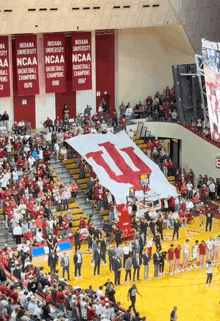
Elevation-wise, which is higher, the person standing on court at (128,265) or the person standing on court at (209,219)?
the person standing on court at (209,219)

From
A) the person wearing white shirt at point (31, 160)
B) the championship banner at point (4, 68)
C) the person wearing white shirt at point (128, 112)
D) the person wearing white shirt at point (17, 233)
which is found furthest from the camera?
the person wearing white shirt at point (128, 112)

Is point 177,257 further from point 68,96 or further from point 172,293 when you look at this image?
point 68,96

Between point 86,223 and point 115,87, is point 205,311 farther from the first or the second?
point 115,87

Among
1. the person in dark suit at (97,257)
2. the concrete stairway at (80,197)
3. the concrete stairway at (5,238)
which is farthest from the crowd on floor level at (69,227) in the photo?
the concrete stairway at (80,197)

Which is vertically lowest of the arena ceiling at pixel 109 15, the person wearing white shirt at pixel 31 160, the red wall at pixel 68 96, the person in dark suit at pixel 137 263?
the person in dark suit at pixel 137 263

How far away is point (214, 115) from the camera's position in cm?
3978

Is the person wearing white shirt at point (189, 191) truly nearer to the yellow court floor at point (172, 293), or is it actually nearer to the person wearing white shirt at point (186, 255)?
the yellow court floor at point (172, 293)

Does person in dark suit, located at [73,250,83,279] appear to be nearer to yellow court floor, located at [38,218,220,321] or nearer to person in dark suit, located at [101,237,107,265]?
yellow court floor, located at [38,218,220,321]

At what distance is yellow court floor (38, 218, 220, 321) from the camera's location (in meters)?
28.9

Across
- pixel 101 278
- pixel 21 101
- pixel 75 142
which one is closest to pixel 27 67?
pixel 21 101

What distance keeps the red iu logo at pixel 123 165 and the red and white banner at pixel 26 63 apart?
553cm

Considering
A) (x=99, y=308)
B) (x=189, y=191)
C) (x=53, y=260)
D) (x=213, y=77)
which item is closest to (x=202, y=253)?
(x=53, y=260)

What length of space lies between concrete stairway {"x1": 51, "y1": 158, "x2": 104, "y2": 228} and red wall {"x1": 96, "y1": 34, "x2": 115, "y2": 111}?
763 cm

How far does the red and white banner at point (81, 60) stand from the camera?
45062 millimetres
